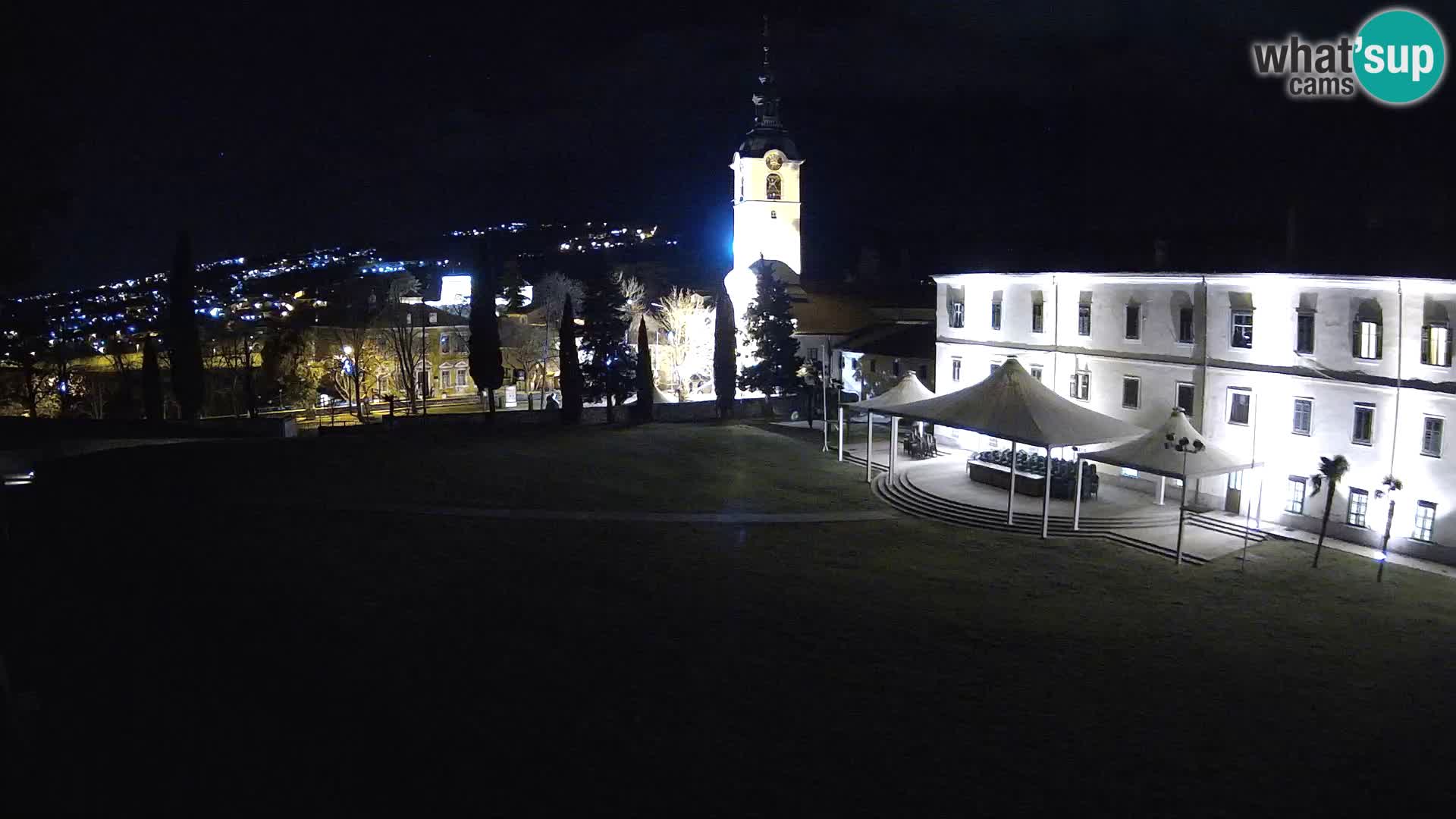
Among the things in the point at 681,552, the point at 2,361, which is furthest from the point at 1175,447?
the point at 2,361

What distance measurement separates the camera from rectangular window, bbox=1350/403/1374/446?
2198 cm

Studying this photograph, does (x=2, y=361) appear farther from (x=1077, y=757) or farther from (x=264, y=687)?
(x=1077, y=757)

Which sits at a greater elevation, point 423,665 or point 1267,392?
point 1267,392

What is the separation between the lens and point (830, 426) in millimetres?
37438

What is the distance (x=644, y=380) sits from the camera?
40.3 meters

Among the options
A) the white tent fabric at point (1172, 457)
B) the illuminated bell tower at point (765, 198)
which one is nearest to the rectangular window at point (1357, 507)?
the white tent fabric at point (1172, 457)

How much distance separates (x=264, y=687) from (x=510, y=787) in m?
4.14

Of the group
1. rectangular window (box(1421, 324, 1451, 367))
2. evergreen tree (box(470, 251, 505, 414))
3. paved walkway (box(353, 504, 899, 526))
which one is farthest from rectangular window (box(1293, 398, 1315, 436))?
evergreen tree (box(470, 251, 505, 414))

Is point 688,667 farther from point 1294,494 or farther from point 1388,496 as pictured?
point 1294,494

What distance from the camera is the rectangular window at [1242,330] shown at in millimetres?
24344

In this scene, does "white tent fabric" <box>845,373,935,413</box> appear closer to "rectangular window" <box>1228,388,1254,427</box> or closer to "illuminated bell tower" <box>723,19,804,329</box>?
"rectangular window" <box>1228,388,1254,427</box>

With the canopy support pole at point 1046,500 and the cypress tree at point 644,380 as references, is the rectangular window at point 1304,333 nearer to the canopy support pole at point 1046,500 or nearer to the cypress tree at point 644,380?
the canopy support pole at point 1046,500

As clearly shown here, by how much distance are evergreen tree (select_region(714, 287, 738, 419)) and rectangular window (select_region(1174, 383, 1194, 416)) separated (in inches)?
812

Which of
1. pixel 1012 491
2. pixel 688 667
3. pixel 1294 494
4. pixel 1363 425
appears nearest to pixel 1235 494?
pixel 1294 494
